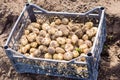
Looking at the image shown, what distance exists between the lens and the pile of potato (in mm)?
2552

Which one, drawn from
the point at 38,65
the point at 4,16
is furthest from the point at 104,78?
the point at 4,16

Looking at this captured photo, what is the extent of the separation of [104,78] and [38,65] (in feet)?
2.04

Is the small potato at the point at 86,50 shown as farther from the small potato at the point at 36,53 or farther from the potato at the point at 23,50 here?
the potato at the point at 23,50

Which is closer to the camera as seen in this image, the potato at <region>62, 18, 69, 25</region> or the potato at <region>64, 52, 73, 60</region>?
the potato at <region>64, 52, 73, 60</region>

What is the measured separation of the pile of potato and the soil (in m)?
0.26

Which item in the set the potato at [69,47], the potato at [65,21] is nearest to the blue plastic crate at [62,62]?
the potato at [65,21]

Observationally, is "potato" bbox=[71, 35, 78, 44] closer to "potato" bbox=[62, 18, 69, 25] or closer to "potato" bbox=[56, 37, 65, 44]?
"potato" bbox=[56, 37, 65, 44]

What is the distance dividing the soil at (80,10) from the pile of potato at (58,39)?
0.85ft

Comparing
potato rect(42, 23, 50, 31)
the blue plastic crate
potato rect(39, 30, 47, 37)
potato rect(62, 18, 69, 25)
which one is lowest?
the blue plastic crate

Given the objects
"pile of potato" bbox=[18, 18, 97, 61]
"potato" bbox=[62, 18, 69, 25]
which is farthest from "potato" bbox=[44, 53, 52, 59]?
"potato" bbox=[62, 18, 69, 25]

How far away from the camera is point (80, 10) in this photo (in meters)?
3.00

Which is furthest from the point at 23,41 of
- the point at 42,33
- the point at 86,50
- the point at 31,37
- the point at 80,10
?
the point at 80,10

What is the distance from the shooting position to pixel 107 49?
9.27 feet

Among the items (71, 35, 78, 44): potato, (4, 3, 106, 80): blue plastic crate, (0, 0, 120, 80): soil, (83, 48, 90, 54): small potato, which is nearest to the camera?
(4, 3, 106, 80): blue plastic crate
